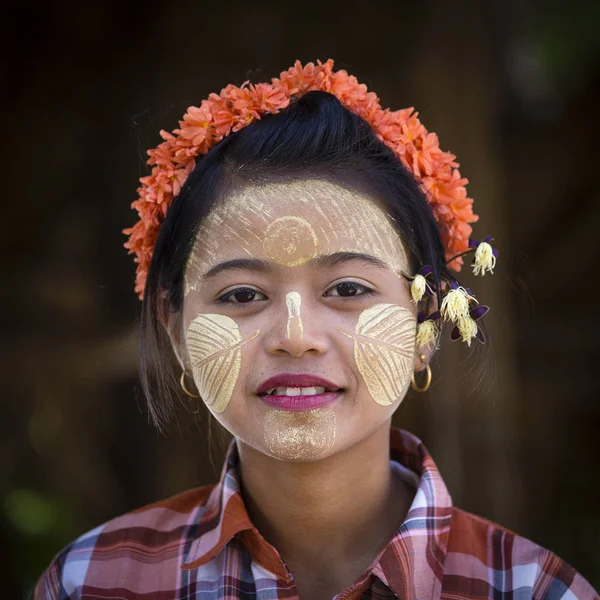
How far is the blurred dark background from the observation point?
4141 millimetres

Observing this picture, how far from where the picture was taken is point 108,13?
436 centimetres

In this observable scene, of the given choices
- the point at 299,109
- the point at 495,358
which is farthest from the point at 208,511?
the point at 495,358

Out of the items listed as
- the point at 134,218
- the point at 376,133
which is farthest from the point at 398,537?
the point at 134,218

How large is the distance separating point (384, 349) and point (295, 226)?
37cm

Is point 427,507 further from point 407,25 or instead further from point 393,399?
point 407,25

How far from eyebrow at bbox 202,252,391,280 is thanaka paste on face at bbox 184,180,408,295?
0.01 m

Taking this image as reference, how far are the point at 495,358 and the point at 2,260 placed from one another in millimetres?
2471

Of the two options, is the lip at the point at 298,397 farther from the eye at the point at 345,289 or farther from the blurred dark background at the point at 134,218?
the blurred dark background at the point at 134,218

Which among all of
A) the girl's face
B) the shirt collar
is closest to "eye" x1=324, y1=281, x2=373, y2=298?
the girl's face

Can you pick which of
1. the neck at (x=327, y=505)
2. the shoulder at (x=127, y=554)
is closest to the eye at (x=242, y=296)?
the neck at (x=327, y=505)

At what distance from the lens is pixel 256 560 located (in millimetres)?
2115

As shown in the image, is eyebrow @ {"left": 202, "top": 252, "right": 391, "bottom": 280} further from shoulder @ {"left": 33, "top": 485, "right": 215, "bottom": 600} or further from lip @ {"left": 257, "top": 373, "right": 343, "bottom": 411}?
shoulder @ {"left": 33, "top": 485, "right": 215, "bottom": 600}

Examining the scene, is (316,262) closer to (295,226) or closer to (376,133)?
(295,226)

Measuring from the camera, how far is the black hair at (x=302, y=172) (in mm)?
2156
